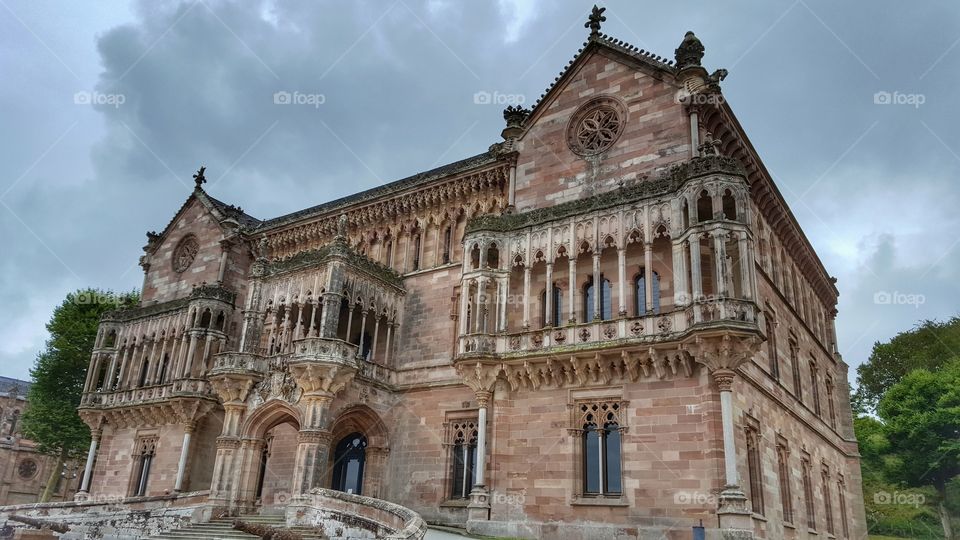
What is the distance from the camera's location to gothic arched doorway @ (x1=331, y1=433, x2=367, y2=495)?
26406 mm

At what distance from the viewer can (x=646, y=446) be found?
1930cm

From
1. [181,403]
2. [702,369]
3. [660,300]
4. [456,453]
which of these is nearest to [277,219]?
[181,403]

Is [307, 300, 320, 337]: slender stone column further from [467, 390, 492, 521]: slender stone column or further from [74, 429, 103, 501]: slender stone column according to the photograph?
[74, 429, 103, 501]: slender stone column

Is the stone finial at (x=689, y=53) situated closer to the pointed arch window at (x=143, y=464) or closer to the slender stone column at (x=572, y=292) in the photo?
the slender stone column at (x=572, y=292)

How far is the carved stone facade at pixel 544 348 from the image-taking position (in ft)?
63.4

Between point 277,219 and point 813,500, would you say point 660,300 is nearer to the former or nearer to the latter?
point 813,500

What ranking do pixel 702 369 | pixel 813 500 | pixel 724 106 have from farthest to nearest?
pixel 813 500
pixel 724 106
pixel 702 369

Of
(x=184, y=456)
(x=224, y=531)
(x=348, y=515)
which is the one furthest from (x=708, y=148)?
(x=184, y=456)

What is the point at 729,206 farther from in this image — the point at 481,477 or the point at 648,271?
the point at 481,477

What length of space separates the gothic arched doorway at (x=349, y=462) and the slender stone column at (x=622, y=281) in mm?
11885

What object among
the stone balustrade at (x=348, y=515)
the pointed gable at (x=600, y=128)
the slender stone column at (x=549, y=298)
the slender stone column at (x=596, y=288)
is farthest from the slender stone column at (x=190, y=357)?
the slender stone column at (x=596, y=288)

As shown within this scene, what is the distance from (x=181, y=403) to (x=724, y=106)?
1031 inches

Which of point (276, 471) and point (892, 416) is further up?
point (892, 416)

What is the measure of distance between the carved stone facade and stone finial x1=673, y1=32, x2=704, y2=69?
0.11 m
